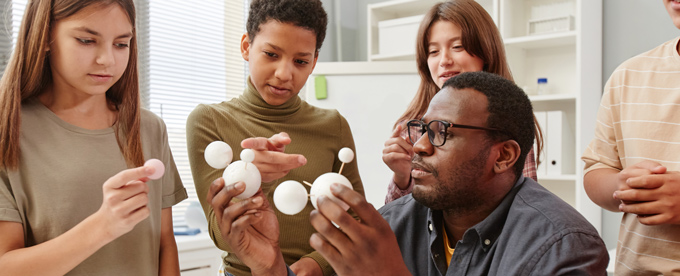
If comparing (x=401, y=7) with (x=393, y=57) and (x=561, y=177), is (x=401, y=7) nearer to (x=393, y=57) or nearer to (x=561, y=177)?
(x=393, y=57)

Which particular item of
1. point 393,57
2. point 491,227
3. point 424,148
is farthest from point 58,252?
point 393,57

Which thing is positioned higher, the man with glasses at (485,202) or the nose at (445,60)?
the nose at (445,60)

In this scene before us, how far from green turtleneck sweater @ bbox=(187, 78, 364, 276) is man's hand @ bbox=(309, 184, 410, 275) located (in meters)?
0.43

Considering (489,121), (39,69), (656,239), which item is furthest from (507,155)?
(39,69)

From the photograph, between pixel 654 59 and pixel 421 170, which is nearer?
pixel 421 170

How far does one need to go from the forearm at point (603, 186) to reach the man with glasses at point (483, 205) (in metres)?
0.31

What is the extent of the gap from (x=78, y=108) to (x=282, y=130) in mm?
525

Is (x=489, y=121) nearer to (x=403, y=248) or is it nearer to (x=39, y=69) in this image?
(x=403, y=248)

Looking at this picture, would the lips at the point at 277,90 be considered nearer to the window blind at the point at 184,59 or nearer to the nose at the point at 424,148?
the nose at the point at 424,148

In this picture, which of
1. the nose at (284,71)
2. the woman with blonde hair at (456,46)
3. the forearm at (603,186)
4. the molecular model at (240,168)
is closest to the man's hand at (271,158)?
the molecular model at (240,168)

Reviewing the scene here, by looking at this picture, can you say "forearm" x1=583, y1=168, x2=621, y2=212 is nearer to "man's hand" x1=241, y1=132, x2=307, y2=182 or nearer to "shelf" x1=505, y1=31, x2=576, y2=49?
"man's hand" x1=241, y1=132, x2=307, y2=182

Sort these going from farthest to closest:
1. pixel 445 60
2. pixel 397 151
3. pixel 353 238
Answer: pixel 445 60
pixel 397 151
pixel 353 238

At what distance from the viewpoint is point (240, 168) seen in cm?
106

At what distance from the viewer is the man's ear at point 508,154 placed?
125cm
